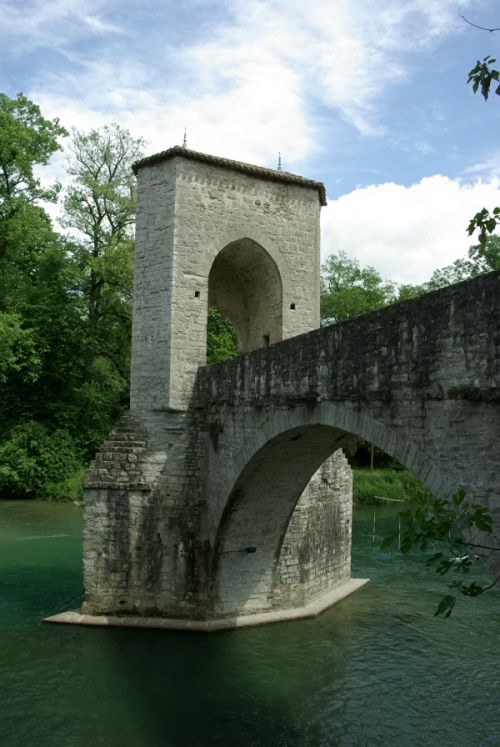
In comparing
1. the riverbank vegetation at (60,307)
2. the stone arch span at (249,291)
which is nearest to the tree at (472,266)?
the riverbank vegetation at (60,307)

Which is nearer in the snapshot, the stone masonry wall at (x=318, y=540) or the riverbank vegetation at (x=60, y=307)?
the stone masonry wall at (x=318, y=540)

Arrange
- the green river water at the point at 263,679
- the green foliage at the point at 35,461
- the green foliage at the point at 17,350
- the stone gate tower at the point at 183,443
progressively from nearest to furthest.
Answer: the green river water at the point at 263,679, the stone gate tower at the point at 183,443, the green foliage at the point at 17,350, the green foliage at the point at 35,461

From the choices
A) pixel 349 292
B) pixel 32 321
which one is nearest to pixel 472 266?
pixel 349 292

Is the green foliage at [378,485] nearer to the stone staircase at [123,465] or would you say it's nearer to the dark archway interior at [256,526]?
the dark archway interior at [256,526]

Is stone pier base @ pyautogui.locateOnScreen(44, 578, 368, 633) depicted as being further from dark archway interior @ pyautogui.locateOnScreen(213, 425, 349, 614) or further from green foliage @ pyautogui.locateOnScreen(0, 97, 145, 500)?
green foliage @ pyautogui.locateOnScreen(0, 97, 145, 500)

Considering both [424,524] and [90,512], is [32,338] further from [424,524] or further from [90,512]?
[424,524]

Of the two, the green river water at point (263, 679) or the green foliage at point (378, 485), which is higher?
the green foliage at point (378, 485)

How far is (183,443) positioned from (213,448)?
57 centimetres

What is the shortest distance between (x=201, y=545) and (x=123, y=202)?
14.2 metres

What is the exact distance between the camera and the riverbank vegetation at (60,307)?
20.7 meters

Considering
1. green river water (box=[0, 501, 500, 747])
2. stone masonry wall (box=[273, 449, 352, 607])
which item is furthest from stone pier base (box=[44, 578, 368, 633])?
stone masonry wall (box=[273, 449, 352, 607])

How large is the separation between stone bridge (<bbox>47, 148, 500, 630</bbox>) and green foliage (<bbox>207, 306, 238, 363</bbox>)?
32.5ft

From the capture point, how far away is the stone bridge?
9930 mm

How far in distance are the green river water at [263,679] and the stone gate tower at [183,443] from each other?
0.73 m
